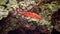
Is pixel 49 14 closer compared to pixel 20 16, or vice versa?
pixel 20 16

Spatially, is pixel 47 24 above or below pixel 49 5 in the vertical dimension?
below

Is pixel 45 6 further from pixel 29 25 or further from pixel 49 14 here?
pixel 29 25

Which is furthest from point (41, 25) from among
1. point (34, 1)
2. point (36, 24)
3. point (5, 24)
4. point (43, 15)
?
point (34, 1)

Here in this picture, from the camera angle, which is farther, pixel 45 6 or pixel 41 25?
pixel 45 6

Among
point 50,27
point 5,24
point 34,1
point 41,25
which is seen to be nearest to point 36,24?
point 41,25

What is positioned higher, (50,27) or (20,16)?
(20,16)

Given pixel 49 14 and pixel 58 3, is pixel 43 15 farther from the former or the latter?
pixel 58 3

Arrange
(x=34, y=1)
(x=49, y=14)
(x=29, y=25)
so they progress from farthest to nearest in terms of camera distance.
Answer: (x=34, y=1) → (x=49, y=14) → (x=29, y=25)

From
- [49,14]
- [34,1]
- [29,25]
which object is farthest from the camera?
[34,1]
